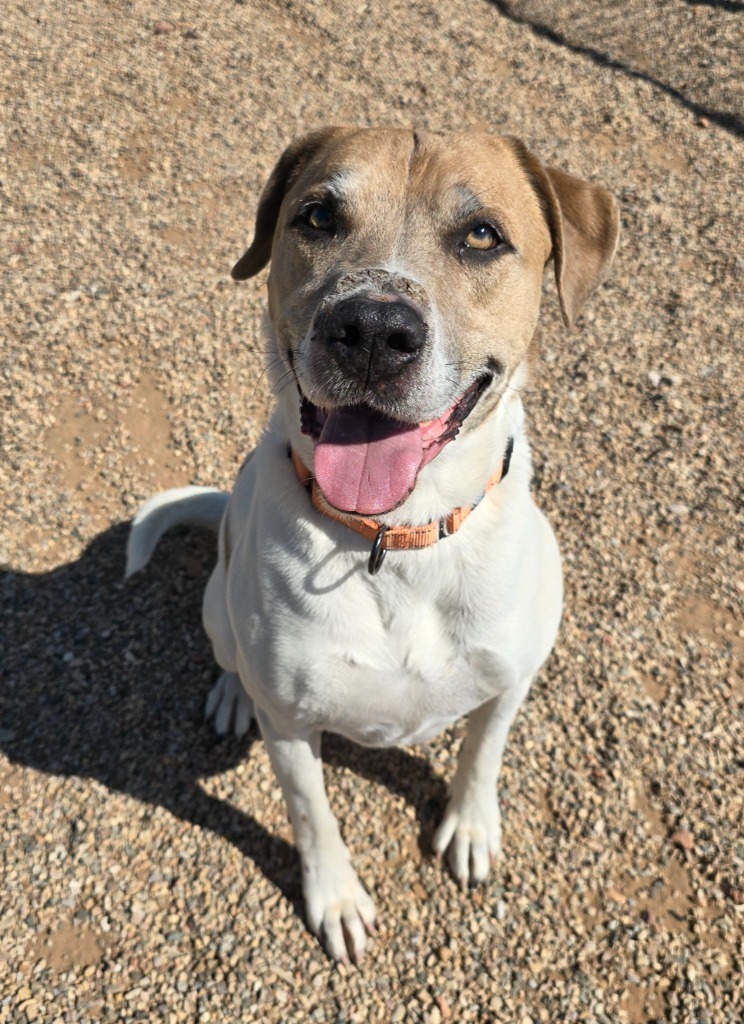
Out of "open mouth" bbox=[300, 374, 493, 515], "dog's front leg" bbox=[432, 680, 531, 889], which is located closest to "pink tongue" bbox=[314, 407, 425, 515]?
"open mouth" bbox=[300, 374, 493, 515]

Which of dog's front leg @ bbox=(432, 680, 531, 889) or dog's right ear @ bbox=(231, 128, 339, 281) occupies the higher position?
dog's right ear @ bbox=(231, 128, 339, 281)

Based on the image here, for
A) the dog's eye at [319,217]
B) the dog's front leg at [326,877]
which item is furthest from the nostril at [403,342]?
the dog's front leg at [326,877]

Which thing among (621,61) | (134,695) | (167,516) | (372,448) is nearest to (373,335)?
(372,448)

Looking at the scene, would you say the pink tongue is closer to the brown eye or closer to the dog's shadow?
the brown eye

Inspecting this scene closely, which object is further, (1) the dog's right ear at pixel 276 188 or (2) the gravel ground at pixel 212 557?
(2) the gravel ground at pixel 212 557

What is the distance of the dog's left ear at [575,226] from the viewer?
8.28ft

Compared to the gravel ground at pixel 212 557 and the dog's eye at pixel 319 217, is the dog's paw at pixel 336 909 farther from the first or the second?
the dog's eye at pixel 319 217

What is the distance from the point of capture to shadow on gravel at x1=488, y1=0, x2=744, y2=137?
265 inches

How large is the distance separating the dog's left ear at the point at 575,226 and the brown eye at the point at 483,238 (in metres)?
0.29

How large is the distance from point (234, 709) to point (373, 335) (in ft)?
7.13

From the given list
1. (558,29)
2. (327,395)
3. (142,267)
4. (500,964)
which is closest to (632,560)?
(500,964)

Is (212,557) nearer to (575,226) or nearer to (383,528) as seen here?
(383,528)

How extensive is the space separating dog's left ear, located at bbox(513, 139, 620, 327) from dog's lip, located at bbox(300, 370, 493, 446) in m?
0.57

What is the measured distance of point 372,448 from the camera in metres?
2.20
